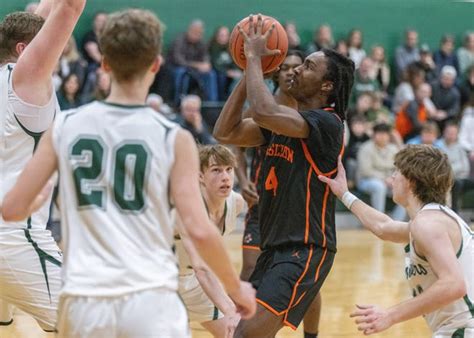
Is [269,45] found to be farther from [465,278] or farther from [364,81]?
[364,81]

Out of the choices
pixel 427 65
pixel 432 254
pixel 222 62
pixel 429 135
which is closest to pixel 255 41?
pixel 432 254

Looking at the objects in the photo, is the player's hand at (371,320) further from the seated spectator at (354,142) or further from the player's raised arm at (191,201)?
the seated spectator at (354,142)

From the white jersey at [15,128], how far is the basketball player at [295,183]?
1.05m

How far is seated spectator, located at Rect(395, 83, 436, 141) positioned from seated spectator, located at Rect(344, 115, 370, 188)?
3.59ft

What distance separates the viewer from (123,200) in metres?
3.17

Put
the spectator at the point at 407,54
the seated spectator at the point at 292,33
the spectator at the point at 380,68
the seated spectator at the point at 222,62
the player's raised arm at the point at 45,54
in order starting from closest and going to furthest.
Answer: the player's raised arm at the point at 45,54, the seated spectator at the point at 222,62, the seated spectator at the point at 292,33, the spectator at the point at 380,68, the spectator at the point at 407,54

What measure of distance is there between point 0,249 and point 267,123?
1518mm

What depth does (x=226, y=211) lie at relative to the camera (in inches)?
224

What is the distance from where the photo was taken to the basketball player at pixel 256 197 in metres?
6.21

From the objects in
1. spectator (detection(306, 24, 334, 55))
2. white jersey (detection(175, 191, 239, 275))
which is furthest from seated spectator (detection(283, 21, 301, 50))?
white jersey (detection(175, 191, 239, 275))

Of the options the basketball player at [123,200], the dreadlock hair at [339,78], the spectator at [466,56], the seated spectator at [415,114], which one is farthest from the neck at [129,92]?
the spectator at [466,56]

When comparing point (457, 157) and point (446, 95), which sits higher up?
point (446, 95)

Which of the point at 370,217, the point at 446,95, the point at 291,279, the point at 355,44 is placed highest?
the point at 370,217

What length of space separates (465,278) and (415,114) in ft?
38.9
